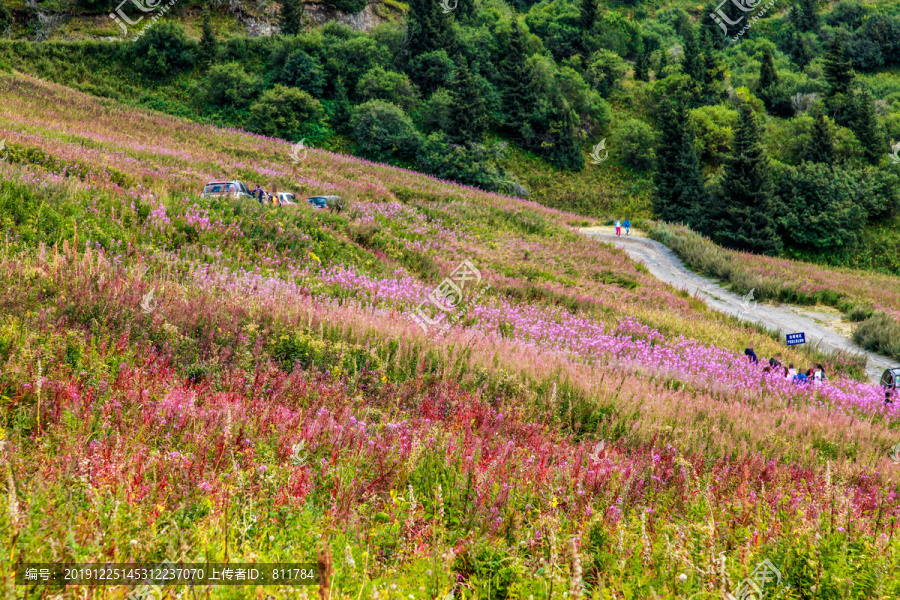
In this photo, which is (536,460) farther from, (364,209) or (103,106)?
(103,106)

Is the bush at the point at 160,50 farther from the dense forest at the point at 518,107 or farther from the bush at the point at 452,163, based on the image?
the bush at the point at 452,163

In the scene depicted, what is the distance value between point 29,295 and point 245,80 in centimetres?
4473

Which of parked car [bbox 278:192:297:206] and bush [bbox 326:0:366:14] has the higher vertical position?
bush [bbox 326:0:366:14]

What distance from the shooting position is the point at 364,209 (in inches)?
869

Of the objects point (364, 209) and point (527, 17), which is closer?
point (364, 209)

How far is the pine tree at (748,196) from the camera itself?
137 ft

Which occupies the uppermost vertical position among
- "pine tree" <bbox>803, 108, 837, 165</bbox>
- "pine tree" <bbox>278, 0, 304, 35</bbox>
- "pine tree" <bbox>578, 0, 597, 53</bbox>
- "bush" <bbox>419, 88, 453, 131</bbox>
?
"pine tree" <bbox>578, 0, 597, 53</bbox>

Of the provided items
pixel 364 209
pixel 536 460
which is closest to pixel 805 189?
pixel 364 209

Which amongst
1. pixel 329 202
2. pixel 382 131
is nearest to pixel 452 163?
pixel 382 131

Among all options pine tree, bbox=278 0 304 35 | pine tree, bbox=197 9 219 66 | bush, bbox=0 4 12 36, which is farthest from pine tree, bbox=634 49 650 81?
bush, bbox=0 4 12 36
